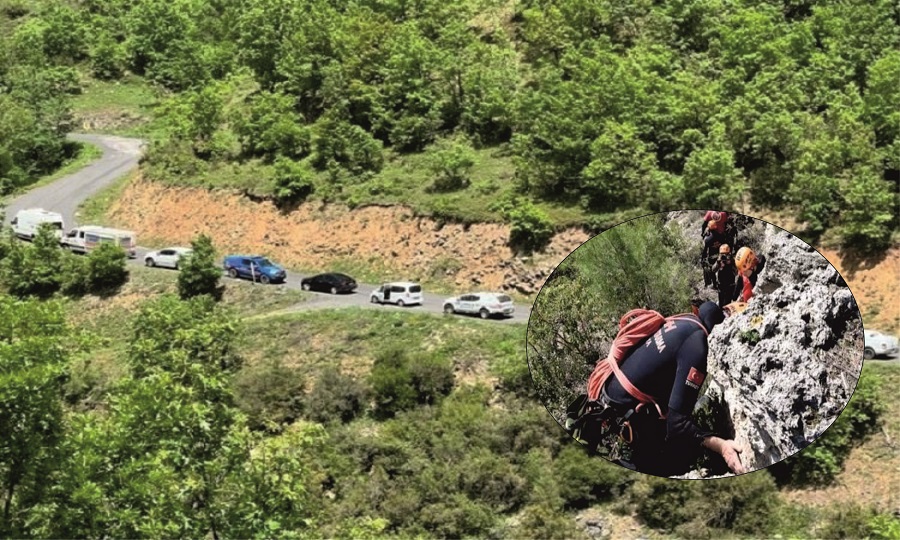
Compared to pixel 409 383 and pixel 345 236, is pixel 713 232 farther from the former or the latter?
pixel 345 236

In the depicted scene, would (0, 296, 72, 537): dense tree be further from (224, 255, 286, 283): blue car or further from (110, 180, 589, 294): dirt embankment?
(224, 255, 286, 283): blue car

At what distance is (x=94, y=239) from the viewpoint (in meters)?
62.4

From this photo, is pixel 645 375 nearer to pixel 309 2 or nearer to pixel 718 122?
pixel 718 122

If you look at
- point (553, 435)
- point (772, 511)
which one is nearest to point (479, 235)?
point (553, 435)

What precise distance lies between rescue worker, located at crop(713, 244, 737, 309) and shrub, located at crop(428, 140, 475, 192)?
1793 inches

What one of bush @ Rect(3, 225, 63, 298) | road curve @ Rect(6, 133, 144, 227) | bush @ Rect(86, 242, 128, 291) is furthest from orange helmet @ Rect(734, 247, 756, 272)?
road curve @ Rect(6, 133, 144, 227)

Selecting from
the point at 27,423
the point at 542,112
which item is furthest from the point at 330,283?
the point at 27,423

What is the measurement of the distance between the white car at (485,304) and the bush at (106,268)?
21614mm

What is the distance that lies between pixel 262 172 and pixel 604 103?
875 inches

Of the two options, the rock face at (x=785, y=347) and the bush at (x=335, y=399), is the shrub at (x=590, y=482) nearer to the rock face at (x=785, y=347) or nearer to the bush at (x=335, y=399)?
the bush at (x=335, y=399)

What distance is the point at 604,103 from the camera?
54.2 meters

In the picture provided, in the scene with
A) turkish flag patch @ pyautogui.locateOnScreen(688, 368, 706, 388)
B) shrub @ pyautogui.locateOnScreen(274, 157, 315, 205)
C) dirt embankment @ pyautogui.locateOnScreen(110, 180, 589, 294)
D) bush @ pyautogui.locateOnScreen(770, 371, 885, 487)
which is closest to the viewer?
turkish flag patch @ pyautogui.locateOnScreen(688, 368, 706, 388)

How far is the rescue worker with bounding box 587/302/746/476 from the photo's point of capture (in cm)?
1072

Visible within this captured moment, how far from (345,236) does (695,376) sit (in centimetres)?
4779
